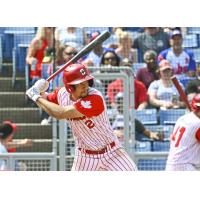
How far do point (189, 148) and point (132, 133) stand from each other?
41.1 inches

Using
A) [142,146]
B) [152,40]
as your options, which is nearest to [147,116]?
[142,146]

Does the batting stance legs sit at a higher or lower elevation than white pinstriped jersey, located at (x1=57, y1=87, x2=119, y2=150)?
lower

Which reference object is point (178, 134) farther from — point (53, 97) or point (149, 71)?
point (149, 71)

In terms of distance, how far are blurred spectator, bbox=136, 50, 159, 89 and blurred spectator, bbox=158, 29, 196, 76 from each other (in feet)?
0.34

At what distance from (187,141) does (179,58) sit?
2.89 m

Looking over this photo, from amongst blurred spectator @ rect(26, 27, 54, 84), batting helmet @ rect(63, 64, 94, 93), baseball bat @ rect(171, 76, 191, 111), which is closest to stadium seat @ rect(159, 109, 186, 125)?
baseball bat @ rect(171, 76, 191, 111)

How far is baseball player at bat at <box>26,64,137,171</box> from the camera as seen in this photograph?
319 inches

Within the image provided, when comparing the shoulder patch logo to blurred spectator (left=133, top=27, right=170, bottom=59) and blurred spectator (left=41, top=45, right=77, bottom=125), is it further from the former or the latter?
blurred spectator (left=133, top=27, right=170, bottom=59)

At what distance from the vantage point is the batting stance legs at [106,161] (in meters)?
8.27

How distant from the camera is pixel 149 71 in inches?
466

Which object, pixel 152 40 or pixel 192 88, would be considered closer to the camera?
pixel 192 88

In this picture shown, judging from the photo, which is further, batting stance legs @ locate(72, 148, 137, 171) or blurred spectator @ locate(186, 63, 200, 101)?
blurred spectator @ locate(186, 63, 200, 101)

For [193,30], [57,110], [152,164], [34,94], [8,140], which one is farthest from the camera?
[193,30]

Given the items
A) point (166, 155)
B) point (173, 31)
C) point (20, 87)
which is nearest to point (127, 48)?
point (173, 31)
